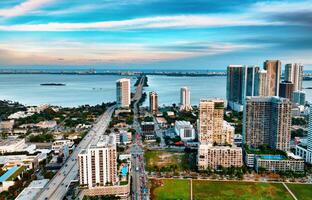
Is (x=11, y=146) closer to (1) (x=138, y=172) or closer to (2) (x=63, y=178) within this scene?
(2) (x=63, y=178)

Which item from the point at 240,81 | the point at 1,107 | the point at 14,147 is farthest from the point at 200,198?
the point at 1,107

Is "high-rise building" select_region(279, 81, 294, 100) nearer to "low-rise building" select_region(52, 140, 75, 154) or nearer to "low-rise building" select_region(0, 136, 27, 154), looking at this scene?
"low-rise building" select_region(52, 140, 75, 154)

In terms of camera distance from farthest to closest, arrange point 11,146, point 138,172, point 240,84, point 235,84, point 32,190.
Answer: point 235,84 < point 240,84 < point 11,146 < point 138,172 < point 32,190

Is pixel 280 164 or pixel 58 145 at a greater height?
pixel 58 145

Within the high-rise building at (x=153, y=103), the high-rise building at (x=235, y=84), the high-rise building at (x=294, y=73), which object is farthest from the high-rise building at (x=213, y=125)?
the high-rise building at (x=294, y=73)

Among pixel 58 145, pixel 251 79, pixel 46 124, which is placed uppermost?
pixel 251 79

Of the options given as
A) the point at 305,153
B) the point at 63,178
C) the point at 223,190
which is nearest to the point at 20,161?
the point at 63,178

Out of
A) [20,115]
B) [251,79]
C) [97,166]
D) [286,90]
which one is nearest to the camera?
[97,166]

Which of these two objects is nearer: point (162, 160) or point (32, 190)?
point (32, 190)
